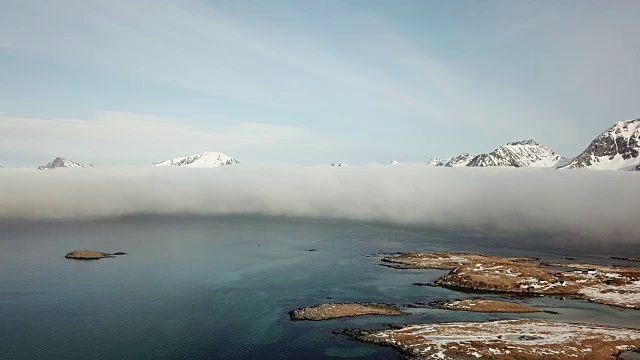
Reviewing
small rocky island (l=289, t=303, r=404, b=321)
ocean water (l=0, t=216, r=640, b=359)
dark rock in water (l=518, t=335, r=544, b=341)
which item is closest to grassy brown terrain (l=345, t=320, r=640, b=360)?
dark rock in water (l=518, t=335, r=544, b=341)

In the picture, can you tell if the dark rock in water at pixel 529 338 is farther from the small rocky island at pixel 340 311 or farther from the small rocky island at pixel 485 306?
the small rocky island at pixel 340 311

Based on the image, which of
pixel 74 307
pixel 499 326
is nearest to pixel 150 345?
pixel 74 307

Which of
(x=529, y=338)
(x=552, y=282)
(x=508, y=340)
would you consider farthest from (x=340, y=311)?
(x=552, y=282)

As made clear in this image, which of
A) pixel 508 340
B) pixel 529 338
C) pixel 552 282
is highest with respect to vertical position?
pixel 552 282

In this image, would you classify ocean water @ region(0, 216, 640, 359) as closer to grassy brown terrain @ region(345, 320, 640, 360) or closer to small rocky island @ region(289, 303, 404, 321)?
small rocky island @ region(289, 303, 404, 321)

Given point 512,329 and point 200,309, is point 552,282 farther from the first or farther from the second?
point 200,309
